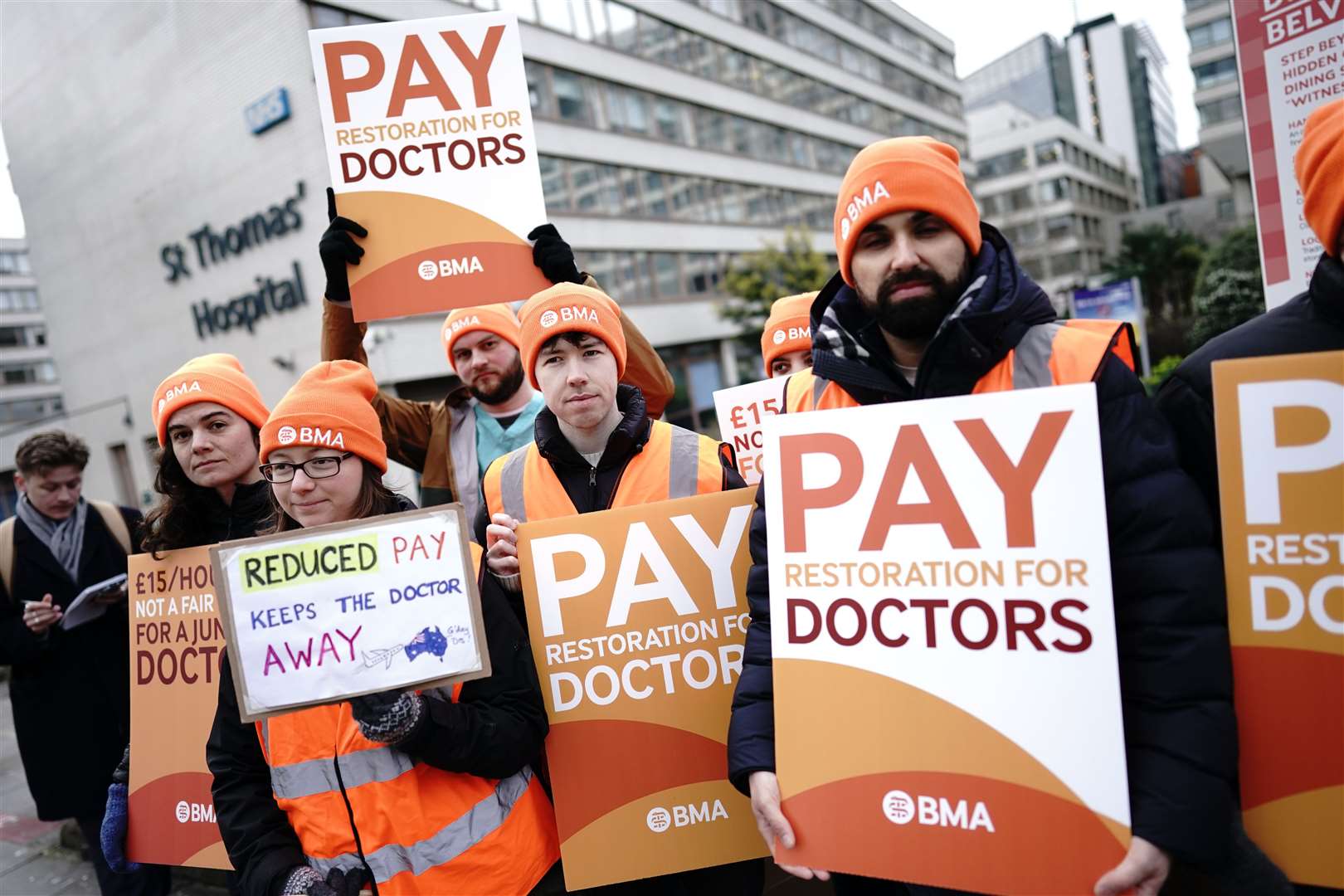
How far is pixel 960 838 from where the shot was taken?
1567 millimetres

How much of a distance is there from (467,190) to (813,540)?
2.00m

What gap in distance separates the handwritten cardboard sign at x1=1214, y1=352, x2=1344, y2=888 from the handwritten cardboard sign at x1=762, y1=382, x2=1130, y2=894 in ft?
0.89

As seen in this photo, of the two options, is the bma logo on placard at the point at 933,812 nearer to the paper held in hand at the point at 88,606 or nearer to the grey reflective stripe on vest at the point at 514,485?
the grey reflective stripe on vest at the point at 514,485

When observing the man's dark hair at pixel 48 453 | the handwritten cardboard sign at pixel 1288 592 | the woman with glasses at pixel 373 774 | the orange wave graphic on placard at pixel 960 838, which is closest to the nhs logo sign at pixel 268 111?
the man's dark hair at pixel 48 453

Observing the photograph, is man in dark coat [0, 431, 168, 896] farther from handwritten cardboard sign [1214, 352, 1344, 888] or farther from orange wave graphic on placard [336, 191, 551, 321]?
handwritten cardboard sign [1214, 352, 1344, 888]

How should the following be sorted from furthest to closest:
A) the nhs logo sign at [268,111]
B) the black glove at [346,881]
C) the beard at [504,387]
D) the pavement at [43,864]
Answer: the nhs logo sign at [268,111]
the pavement at [43,864]
the beard at [504,387]
the black glove at [346,881]

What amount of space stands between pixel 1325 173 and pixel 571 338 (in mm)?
1904

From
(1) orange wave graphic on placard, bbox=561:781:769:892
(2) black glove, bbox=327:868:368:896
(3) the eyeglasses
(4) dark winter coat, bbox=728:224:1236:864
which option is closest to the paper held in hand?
(3) the eyeglasses

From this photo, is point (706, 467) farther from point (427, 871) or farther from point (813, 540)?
point (427, 871)

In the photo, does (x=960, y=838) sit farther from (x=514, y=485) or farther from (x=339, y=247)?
(x=339, y=247)

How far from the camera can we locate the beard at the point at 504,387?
12.0 ft

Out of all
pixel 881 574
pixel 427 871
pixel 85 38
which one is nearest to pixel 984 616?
pixel 881 574

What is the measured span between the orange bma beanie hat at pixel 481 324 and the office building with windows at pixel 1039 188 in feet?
242

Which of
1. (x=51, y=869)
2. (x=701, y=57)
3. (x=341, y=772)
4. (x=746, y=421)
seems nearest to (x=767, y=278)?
(x=701, y=57)
